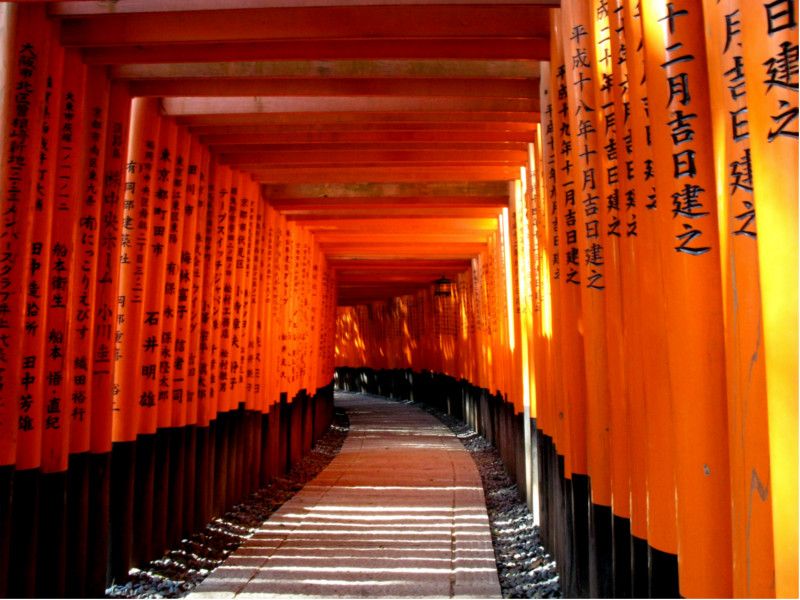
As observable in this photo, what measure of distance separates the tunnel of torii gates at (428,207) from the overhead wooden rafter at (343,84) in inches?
0.8

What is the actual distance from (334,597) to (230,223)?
3.97m

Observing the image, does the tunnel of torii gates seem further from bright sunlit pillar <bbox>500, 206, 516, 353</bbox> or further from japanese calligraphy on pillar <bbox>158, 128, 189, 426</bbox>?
bright sunlit pillar <bbox>500, 206, 516, 353</bbox>

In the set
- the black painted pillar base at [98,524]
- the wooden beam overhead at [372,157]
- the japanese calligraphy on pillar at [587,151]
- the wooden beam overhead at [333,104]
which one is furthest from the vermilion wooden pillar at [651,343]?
the wooden beam overhead at [372,157]

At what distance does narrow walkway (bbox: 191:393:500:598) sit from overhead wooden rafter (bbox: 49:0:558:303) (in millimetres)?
3393

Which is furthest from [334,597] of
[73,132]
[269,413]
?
[269,413]

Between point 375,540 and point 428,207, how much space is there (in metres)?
4.55

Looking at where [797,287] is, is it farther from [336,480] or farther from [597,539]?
Answer: [336,480]

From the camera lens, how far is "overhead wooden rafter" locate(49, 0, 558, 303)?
13.0 ft

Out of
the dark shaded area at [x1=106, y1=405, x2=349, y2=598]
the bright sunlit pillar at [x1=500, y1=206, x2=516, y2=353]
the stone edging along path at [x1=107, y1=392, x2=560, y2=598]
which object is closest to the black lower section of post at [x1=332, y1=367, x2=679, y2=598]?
the stone edging along path at [x1=107, y1=392, x2=560, y2=598]

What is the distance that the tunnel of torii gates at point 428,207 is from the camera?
1.64 m

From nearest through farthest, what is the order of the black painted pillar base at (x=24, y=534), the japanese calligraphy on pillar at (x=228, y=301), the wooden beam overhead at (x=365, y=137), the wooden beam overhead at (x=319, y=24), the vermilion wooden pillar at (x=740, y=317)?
the vermilion wooden pillar at (x=740, y=317) → the black painted pillar base at (x=24, y=534) → the wooden beam overhead at (x=319, y=24) → the wooden beam overhead at (x=365, y=137) → the japanese calligraphy on pillar at (x=228, y=301)

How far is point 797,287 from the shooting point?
1.38 meters

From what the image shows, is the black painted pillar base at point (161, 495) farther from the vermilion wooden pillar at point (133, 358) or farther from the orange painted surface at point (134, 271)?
the orange painted surface at point (134, 271)

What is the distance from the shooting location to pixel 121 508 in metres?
4.64
